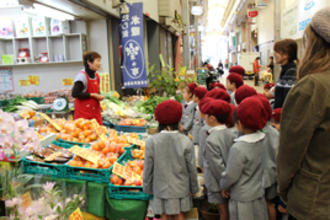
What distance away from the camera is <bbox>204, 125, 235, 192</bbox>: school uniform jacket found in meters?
2.73

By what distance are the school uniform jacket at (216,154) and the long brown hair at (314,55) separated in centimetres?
139

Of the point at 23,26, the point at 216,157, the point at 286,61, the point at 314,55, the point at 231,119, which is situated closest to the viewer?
the point at 314,55

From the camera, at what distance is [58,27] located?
6.78m

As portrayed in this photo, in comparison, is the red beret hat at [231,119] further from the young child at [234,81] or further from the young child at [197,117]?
the young child at [234,81]

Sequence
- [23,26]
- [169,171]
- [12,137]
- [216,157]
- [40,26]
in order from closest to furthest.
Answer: [12,137] → [169,171] → [216,157] → [40,26] → [23,26]

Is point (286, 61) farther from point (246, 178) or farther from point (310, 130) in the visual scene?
point (310, 130)

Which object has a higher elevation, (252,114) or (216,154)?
(252,114)

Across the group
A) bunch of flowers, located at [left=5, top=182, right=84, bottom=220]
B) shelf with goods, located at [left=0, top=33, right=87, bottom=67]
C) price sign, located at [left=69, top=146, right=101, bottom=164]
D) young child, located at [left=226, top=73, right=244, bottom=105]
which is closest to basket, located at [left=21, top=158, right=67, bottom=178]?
price sign, located at [left=69, top=146, right=101, bottom=164]

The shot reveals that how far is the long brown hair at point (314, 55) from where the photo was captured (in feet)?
4.62

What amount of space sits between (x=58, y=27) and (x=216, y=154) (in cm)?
546

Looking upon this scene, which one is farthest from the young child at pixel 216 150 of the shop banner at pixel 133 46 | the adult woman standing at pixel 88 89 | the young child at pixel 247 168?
the shop banner at pixel 133 46

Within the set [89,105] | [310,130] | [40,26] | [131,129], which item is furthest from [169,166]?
[40,26]

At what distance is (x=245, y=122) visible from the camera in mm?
2486

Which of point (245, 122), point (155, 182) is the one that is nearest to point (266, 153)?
point (245, 122)
